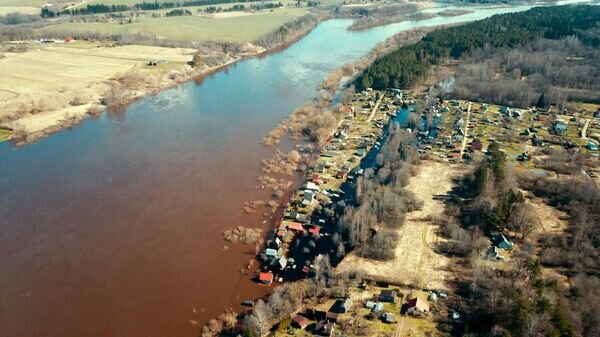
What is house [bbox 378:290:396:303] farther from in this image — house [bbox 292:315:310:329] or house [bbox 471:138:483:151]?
house [bbox 471:138:483:151]

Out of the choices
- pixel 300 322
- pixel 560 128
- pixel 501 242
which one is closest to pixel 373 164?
pixel 501 242

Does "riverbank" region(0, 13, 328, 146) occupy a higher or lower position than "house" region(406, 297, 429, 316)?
higher

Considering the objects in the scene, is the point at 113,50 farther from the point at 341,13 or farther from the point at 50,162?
the point at 341,13

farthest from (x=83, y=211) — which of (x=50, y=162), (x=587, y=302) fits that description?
(x=587, y=302)

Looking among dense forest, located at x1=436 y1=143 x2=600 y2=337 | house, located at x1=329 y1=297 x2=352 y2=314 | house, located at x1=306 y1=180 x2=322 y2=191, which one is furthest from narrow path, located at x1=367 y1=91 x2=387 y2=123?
house, located at x1=329 y1=297 x2=352 y2=314

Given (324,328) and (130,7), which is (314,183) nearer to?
(324,328)

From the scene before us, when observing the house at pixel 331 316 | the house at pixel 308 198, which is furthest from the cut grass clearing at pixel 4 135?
the house at pixel 331 316
